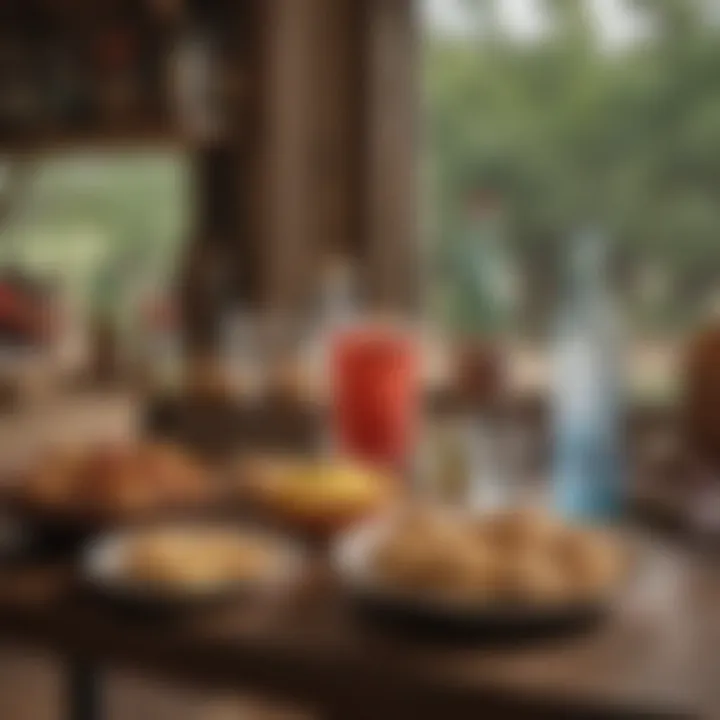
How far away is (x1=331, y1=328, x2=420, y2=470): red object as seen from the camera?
6.86ft

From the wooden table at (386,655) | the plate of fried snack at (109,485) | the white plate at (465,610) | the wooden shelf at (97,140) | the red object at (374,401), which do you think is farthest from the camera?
the wooden shelf at (97,140)

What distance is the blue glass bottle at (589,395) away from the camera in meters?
1.75

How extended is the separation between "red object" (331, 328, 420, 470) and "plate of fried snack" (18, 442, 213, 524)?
0.28 meters

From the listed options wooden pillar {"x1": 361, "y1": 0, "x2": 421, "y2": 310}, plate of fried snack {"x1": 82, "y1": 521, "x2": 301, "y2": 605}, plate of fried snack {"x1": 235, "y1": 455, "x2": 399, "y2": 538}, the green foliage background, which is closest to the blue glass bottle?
plate of fried snack {"x1": 235, "y1": 455, "x2": 399, "y2": 538}

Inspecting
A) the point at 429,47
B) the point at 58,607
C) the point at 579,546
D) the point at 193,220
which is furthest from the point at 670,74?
the point at 58,607

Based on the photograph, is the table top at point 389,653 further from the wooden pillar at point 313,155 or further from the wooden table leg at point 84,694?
the wooden pillar at point 313,155

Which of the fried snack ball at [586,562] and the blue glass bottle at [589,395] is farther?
the blue glass bottle at [589,395]

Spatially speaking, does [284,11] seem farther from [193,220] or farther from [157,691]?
[157,691]

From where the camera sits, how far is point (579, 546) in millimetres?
1432

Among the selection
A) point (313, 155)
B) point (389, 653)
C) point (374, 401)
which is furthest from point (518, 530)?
point (313, 155)

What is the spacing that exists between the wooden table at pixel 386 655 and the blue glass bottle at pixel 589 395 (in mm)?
262

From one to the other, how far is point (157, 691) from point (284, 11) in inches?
48.8

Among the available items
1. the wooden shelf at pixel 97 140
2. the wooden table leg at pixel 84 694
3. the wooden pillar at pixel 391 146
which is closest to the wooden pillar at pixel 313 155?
the wooden pillar at pixel 391 146

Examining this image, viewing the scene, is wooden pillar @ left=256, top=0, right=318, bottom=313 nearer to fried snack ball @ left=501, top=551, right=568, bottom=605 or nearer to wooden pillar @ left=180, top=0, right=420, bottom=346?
wooden pillar @ left=180, top=0, right=420, bottom=346
